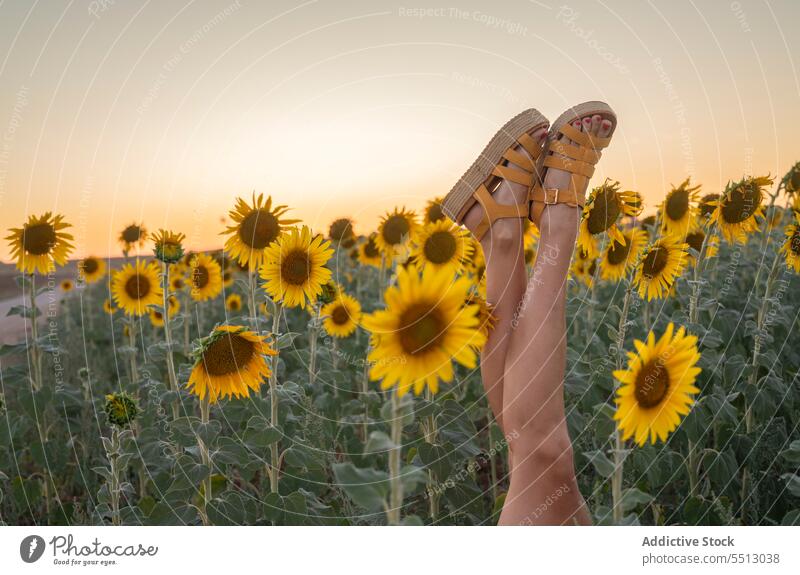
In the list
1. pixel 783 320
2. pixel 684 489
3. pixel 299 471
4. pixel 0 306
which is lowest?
pixel 684 489

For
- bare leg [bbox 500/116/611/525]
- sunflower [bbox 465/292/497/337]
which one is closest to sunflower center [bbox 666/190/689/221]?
bare leg [bbox 500/116/611/525]

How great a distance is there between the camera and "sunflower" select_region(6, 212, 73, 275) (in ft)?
7.56

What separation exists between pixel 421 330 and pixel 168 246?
61.2 inches

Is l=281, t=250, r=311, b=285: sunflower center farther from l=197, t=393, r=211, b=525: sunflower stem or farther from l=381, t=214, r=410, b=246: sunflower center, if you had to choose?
l=381, t=214, r=410, b=246: sunflower center

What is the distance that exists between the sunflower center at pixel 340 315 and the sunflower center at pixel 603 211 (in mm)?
1433

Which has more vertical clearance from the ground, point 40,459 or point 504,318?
point 504,318

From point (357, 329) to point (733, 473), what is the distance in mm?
1978

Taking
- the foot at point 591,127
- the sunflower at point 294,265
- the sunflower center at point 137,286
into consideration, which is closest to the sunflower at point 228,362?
the sunflower at point 294,265

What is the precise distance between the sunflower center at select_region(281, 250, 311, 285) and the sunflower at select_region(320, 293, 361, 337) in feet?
3.41

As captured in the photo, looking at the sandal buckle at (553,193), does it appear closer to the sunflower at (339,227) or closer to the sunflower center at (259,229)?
the sunflower center at (259,229)
